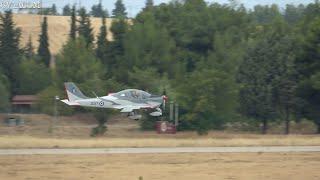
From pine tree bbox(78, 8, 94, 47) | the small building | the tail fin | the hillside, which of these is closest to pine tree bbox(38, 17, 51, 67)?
pine tree bbox(78, 8, 94, 47)

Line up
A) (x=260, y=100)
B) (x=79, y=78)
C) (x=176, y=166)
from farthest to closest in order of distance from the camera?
(x=79, y=78), (x=260, y=100), (x=176, y=166)

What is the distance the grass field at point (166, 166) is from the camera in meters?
19.7

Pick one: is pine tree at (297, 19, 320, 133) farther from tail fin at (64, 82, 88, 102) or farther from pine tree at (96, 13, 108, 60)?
pine tree at (96, 13, 108, 60)

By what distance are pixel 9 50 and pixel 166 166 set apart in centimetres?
6226

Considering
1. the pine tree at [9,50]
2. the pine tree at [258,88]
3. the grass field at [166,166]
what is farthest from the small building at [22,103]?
the grass field at [166,166]

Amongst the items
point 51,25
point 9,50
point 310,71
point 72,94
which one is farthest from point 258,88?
point 51,25

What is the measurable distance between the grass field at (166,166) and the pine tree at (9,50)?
2092 inches

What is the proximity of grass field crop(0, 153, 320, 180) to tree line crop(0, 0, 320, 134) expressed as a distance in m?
25.2

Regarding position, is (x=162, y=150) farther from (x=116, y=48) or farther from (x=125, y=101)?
(x=116, y=48)

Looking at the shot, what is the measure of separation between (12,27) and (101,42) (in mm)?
10975

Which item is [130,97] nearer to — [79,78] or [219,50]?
[79,78]

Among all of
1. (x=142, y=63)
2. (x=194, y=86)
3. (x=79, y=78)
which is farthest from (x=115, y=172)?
(x=142, y=63)

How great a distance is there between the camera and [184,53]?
79188mm

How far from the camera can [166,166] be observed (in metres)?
22.6
